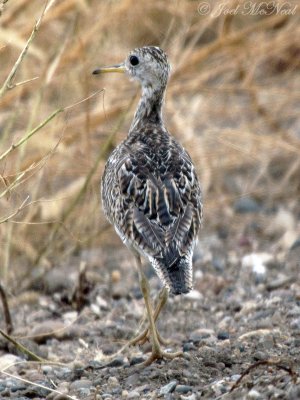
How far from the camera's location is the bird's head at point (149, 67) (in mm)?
7094

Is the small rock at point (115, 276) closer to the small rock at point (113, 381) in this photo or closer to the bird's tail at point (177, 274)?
the small rock at point (113, 381)

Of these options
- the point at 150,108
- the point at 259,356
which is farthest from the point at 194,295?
the point at 259,356

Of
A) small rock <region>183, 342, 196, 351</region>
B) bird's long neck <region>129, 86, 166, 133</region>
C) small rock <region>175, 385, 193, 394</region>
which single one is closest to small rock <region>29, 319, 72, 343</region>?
small rock <region>183, 342, 196, 351</region>

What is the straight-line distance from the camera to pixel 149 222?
233 inches

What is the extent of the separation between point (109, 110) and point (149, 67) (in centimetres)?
182

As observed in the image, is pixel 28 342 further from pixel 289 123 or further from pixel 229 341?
pixel 289 123

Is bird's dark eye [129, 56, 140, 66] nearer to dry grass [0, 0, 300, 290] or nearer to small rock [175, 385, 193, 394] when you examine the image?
dry grass [0, 0, 300, 290]

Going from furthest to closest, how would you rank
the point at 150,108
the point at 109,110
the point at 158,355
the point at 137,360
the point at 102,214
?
1. the point at 102,214
2. the point at 109,110
3. the point at 150,108
4. the point at 137,360
5. the point at 158,355

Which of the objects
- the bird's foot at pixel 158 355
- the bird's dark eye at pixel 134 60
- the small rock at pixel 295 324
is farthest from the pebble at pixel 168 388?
the bird's dark eye at pixel 134 60

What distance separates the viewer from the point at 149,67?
279 inches

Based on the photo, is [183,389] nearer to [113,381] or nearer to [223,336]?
[113,381]

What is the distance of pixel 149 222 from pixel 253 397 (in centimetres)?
151

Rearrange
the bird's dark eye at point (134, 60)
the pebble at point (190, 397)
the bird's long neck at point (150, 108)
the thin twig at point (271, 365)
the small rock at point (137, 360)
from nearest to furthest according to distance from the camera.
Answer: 1. the thin twig at point (271, 365)
2. the pebble at point (190, 397)
3. the small rock at point (137, 360)
4. the bird's long neck at point (150, 108)
5. the bird's dark eye at point (134, 60)

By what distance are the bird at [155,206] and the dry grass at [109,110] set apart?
1390 mm
